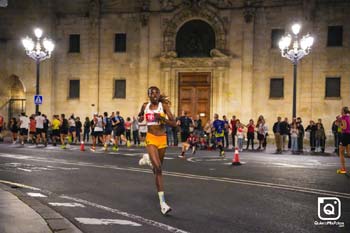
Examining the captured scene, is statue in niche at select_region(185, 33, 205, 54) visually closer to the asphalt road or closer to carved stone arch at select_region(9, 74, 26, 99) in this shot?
carved stone arch at select_region(9, 74, 26, 99)

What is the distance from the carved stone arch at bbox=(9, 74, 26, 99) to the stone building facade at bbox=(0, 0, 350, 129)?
0.26ft

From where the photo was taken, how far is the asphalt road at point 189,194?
7.07 m

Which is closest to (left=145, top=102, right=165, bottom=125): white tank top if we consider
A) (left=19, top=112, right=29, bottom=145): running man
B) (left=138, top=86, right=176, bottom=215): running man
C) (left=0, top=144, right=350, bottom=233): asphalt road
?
(left=138, top=86, right=176, bottom=215): running man

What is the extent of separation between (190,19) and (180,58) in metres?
2.82

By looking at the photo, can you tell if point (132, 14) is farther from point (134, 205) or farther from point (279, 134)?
point (134, 205)

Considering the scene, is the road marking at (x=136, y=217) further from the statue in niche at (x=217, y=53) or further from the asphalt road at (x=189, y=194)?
the statue in niche at (x=217, y=53)

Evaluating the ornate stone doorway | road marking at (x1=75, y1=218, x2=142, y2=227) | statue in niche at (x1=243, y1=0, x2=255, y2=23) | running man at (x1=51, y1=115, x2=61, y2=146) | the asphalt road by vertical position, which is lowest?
road marking at (x1=75, y1=218, x2=142, y2=227)

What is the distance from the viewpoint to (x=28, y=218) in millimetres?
6891

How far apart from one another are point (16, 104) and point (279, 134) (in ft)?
70.5

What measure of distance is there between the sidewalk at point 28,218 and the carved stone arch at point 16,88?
29152 millimetres

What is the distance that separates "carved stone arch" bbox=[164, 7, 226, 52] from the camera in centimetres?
3181

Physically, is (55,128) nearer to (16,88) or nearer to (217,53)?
(217,53)

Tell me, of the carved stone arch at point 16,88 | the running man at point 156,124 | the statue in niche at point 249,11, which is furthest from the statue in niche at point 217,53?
the running man at point 156,124

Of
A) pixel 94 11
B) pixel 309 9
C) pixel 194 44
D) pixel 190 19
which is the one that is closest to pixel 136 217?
pixel 309 9
